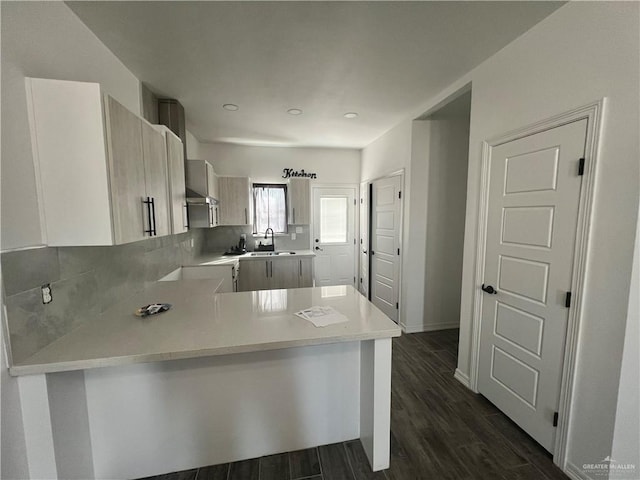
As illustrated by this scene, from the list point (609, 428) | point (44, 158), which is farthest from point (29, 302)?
point (609, 428)

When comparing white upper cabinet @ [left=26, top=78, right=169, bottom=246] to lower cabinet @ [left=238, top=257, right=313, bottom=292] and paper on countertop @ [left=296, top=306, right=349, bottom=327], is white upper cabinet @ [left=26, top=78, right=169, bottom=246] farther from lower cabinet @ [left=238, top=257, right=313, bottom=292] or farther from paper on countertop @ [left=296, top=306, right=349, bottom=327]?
lower cabinet @ [left=238, top=257, right=313, bottom=292]

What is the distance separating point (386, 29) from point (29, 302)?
8.24 feet

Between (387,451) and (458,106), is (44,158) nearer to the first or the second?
(387,451)

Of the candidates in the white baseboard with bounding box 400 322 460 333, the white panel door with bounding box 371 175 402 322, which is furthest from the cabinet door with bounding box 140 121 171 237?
the white baseboard with bounding box 400 322 460 333

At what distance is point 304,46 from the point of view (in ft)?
6.15

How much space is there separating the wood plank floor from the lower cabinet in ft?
8.19

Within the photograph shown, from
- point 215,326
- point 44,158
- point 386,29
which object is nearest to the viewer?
point 44,158

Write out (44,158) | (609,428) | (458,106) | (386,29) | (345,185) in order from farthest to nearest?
(345,185), (458,106), (386,29), (609,428), (44,158)

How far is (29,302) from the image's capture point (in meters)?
1.17

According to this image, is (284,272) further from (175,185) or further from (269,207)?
(175,185)

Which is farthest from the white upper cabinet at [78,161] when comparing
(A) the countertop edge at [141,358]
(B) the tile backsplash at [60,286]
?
(A) the countertop edge at [141,358]

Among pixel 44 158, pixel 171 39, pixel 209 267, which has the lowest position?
pixel 209 267

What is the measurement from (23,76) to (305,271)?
147 inches

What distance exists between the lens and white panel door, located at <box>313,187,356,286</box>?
506 cm
